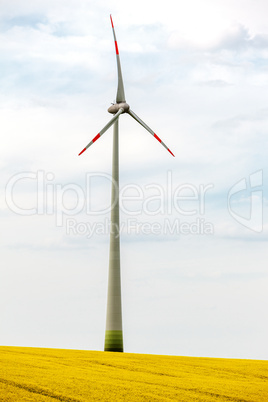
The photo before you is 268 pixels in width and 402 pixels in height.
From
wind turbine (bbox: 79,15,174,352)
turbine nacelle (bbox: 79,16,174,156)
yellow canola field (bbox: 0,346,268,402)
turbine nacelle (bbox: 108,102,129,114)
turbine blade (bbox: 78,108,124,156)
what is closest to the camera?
yellow canola field (bbox: 0,346,268,402)

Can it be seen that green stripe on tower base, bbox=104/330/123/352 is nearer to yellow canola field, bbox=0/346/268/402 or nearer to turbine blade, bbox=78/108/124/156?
yellow canola field, bbox=0/346/268/402

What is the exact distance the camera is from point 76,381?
1047 inches

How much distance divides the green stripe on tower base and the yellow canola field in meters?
9.20

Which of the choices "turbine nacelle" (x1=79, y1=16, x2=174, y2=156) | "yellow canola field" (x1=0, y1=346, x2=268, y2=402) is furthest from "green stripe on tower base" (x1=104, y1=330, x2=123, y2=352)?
"turbine nacelle" (x1=79, y1=16, x2=174, y2=156)

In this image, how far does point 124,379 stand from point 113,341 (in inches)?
799

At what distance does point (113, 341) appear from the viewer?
48.8 metres

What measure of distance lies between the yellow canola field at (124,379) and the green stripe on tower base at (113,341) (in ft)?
30.2

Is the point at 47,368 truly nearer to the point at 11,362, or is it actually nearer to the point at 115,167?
the point at 11,362

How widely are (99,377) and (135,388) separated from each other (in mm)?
3211

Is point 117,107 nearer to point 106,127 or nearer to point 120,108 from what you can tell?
point 120,108

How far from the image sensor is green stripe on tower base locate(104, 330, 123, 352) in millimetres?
48825

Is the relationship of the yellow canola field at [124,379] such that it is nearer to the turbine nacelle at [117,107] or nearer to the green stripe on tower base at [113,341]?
the green stripe on tower base at [113,341]

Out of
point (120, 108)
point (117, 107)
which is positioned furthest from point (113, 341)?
point (117, 107)

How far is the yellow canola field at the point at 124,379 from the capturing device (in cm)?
2400
